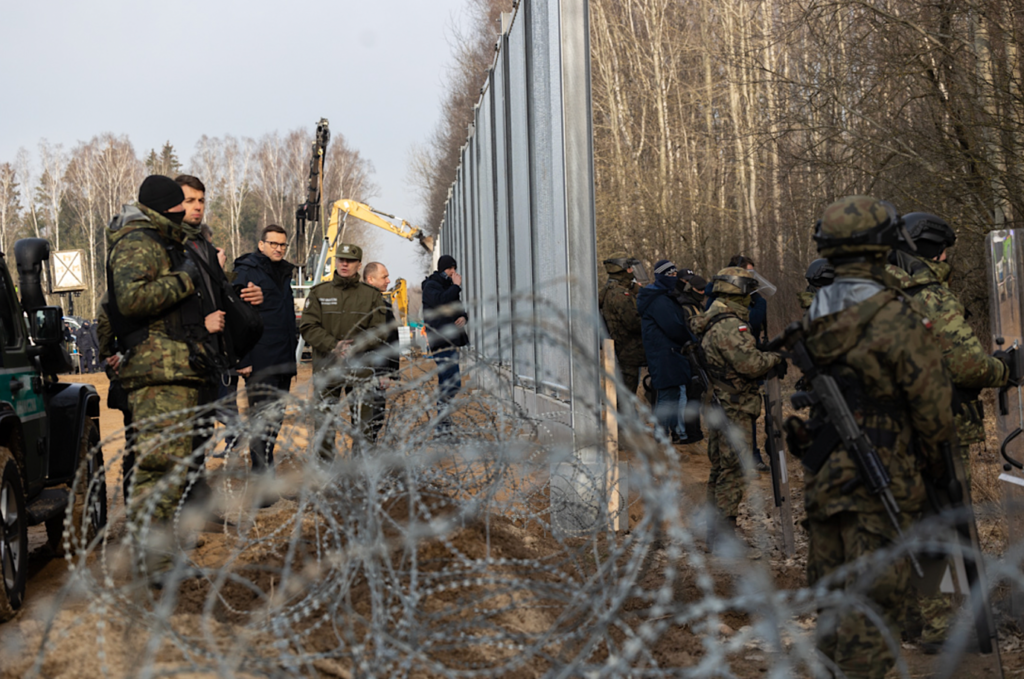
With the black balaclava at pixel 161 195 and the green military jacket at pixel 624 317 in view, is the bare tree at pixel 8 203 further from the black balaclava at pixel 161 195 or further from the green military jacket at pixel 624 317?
the black balaclava at pixel 161 195

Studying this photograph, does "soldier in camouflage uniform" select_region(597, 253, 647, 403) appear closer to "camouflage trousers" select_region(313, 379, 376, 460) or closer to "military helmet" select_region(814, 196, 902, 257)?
"camouflage trousers" select_region(313, 379, 376, 460)

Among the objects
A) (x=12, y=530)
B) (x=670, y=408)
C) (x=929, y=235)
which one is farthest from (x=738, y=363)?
(x=12, y=530)

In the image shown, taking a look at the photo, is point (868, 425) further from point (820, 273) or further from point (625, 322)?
point (625, 322)

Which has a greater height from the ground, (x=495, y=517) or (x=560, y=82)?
(x=560, y=82)

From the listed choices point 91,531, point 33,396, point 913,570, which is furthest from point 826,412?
point 91,531

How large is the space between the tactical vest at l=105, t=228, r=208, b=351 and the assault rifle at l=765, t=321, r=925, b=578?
281 centimetres

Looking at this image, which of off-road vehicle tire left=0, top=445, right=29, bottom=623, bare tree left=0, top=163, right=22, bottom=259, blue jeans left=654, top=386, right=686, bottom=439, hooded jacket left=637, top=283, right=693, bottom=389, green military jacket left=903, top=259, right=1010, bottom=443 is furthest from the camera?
bare tree left=0, top=163, right=22, bottom=259

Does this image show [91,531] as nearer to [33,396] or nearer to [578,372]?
[33,396]

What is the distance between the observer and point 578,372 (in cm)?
599

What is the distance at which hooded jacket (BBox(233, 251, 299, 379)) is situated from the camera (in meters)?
7.43

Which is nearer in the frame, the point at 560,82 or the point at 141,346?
the point at 141,346

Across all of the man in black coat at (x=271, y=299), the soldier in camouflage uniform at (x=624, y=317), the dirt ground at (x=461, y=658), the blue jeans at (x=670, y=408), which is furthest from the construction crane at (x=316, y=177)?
the dirt ground at (x=461, y=658)

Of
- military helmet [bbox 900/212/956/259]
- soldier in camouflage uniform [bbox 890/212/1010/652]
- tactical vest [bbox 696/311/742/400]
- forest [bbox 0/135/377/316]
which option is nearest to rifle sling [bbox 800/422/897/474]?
soldier in camouflage uniform [bbox 890/212/1010/652]

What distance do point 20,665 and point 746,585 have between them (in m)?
3.04
